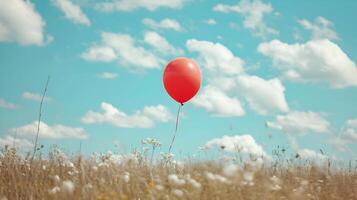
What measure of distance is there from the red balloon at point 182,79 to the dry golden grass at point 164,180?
3.46 m

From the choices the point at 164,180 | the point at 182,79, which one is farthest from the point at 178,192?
the point at 182,79

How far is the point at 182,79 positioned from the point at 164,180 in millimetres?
6611

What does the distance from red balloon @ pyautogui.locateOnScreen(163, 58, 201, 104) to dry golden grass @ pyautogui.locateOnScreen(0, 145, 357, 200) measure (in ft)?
11.4

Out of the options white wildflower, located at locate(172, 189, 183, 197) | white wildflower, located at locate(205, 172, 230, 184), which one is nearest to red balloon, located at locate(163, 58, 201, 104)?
white wildflower, located at locate(172, 189, 183, 197)

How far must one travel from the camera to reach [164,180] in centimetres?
659

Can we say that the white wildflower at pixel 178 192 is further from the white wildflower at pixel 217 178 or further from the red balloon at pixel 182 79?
the red balloon at pixel 182 79

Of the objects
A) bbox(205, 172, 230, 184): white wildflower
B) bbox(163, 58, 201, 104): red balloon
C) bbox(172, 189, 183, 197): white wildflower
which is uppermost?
bbox(163, 58, 201, 104): red balloon

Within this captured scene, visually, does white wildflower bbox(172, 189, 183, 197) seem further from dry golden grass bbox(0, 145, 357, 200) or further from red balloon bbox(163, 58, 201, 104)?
red balloon bbox(163, 58, 201, 104)

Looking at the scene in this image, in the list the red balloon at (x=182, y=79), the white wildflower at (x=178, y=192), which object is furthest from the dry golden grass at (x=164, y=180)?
the red balloon at (x=182, y=79)

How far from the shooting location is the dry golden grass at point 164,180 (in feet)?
17.4

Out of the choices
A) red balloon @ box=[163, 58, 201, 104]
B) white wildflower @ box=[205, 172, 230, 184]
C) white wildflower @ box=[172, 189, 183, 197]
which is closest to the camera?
white wildflower @ box=[205, 172, 230, 184]

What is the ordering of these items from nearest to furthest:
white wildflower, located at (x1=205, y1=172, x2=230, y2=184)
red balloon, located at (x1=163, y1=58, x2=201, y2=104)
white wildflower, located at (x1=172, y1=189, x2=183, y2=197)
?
white wildflower, located at (x1=205, y1=172, x2=230, y2=184) < white wildflower, located at (x1=172, y1=189, x2=183, y2=197) < red balloon, located at (x1=163, y1=58, x2=201, y2=104)

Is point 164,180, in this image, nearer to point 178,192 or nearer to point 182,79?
point 178,192

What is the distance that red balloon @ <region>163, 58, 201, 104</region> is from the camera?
13.0m
